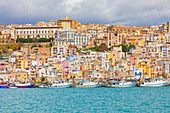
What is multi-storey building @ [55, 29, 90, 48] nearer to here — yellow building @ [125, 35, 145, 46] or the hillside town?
the hillside town

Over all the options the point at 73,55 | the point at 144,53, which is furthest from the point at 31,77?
the point at 144,53

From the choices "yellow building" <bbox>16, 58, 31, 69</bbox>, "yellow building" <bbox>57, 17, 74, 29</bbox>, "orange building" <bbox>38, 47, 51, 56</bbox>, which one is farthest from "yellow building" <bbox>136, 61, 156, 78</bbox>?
"yellow building" <bbox>57, 17, 74, 29</bbox>

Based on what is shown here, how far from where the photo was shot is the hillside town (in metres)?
71.6

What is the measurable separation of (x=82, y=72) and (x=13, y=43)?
27937 mm

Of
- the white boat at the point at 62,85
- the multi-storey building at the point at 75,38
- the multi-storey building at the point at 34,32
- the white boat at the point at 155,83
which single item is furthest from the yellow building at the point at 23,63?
the multi-storey building at the point at 34,32

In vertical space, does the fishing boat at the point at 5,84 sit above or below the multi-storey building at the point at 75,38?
below

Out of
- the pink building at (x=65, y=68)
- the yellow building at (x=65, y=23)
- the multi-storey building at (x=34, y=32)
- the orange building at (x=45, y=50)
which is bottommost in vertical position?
the pink building at (x=65, y=68)

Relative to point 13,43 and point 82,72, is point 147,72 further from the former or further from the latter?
point 13,43

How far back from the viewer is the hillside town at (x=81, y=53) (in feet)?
235

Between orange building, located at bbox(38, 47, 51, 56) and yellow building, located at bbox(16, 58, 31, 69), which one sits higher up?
orange building, located at bbox(38, 47, 51, 56)

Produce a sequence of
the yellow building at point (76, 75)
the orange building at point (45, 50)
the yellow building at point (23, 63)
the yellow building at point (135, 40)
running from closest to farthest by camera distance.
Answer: the yellow building at point (76, 75) → the yellow building at point (23, 63) → the orange building at point (45, 50) → the yellow building at point (135, 40)

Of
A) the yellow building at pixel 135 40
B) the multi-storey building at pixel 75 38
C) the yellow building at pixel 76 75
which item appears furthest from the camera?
the yellow building at pixel 135 40

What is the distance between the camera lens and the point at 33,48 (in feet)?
286

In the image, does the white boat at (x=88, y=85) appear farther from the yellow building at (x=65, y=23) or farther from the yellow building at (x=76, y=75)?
the yellow building at (x=65, y=23)
